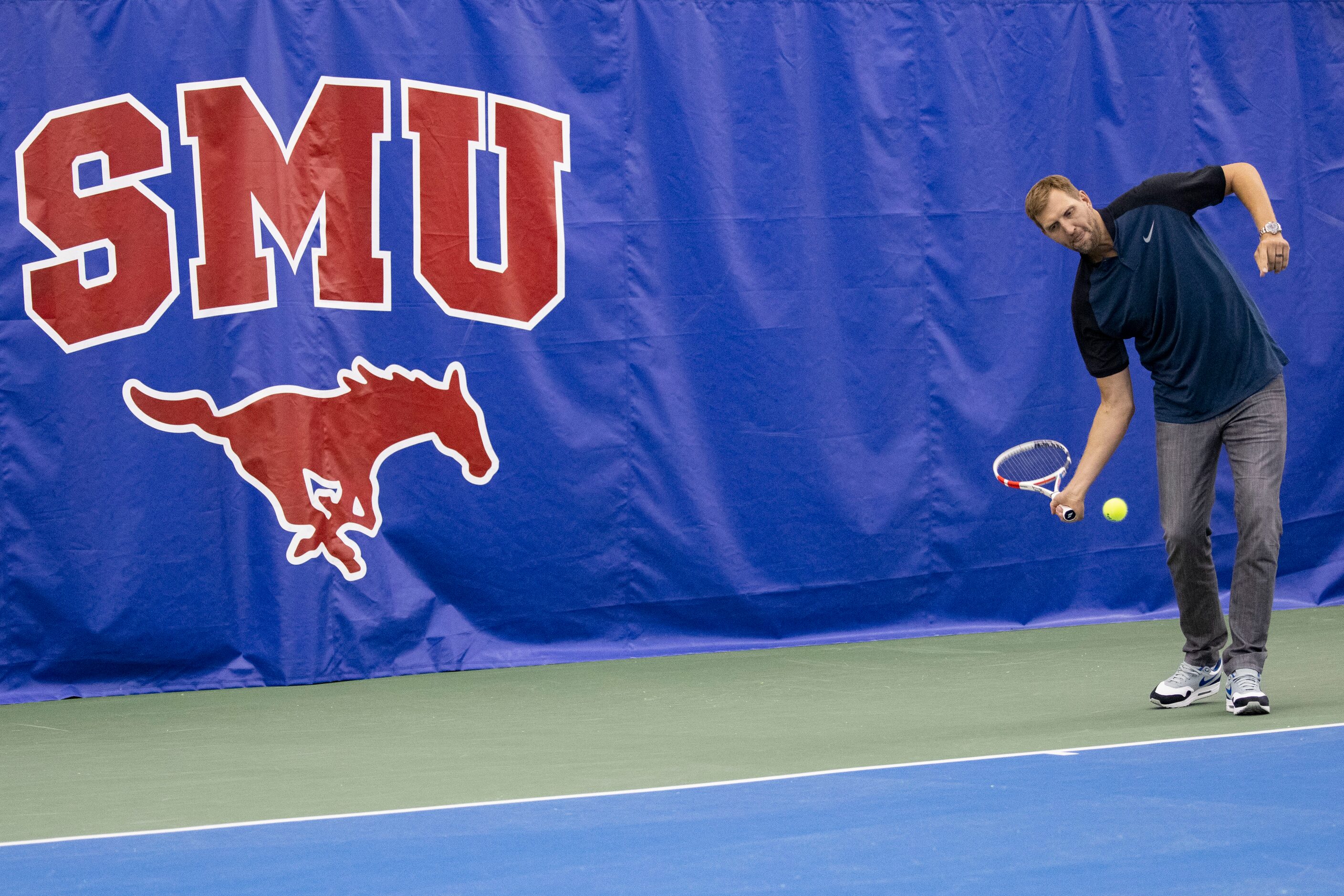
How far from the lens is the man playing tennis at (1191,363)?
432 centimetres

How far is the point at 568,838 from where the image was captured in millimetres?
3135

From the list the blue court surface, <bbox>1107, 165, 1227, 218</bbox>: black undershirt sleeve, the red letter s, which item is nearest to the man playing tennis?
<bbox>1107, 165, 1227, 218</bbox>: black undershirt sleeve

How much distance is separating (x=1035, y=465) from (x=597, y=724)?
6.63ft

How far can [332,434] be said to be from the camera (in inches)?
235

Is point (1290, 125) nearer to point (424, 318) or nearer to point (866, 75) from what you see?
point (866, 75)

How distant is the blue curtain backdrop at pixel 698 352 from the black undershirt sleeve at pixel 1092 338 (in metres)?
2.19

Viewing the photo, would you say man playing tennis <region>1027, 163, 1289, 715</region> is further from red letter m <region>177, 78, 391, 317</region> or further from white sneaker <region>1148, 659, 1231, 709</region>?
red letter m <region>177, 78, 391, 317</region>

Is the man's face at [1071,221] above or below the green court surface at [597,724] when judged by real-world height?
above

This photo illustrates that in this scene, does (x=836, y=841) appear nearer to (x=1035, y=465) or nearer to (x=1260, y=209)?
(x=1260, y=209)

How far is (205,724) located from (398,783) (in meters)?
1.44

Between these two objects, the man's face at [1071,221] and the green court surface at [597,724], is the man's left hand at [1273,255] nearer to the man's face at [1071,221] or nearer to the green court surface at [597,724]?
the man's face at [1071,221]

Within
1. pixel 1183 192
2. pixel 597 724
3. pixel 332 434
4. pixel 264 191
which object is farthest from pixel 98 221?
pixel 1183 192

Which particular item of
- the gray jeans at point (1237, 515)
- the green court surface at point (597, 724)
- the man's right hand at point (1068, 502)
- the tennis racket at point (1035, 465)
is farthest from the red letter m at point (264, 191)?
the gray jeans at point (1237, 515)

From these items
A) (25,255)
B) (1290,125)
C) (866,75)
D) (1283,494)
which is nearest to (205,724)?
(25,255)
